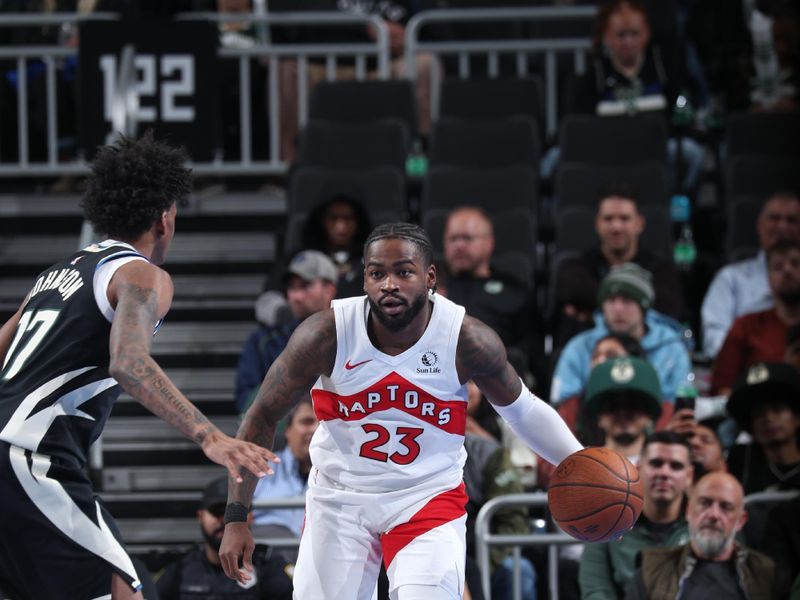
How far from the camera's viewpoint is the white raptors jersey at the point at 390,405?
5.37m

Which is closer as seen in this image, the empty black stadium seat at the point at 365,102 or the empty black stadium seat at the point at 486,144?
the empty black stadium seat at the point at 486,144

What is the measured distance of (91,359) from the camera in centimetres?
495

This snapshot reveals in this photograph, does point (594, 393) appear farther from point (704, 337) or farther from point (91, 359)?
point (91, 359)

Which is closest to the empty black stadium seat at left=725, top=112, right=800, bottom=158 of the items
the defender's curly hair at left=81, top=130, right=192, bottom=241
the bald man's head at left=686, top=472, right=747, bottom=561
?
the bald man's head at left=686, top=472, right=747, bottom=561

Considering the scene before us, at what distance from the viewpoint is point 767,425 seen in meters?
8.07

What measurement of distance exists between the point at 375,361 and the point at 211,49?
5.56m

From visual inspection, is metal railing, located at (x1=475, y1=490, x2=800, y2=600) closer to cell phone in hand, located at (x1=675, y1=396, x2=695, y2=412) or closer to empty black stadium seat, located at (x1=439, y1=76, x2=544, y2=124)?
cell phone in hand, located at (x1=675, y1=396, x2=695, y2=412)

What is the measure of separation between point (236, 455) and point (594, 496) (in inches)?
69.4

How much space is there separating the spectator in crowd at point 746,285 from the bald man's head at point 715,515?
2.58 meters

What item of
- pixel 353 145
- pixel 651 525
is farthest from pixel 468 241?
pixel 651 525

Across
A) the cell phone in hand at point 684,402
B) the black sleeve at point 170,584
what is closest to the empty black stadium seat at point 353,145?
the cell phone in hand at point 684,402

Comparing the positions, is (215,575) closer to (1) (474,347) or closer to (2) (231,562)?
(2) (231,562)

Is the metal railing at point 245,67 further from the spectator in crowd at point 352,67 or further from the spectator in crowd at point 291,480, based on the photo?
the spectator in crowd at point 291,480

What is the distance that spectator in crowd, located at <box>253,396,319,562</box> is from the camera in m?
7.96
